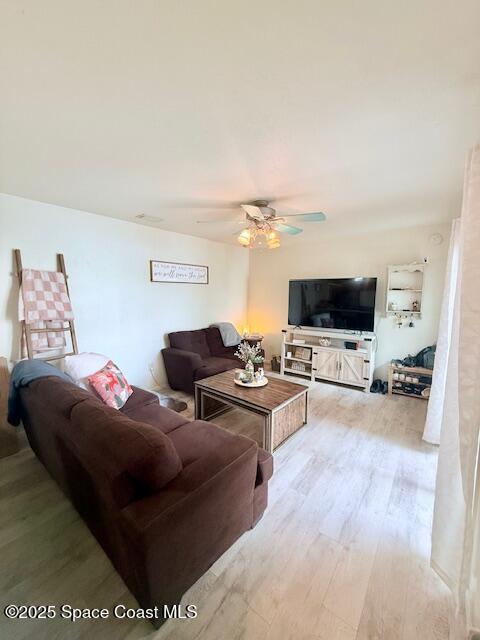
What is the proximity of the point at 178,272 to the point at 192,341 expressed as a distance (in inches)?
42.5

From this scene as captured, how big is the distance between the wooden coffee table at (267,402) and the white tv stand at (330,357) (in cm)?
144

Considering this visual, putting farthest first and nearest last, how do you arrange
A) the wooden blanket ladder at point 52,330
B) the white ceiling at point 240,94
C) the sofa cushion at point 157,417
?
the wooden blanket ladder at point 52,330
the sofa cushion at point 157,417
the white ceiling at point 240,94

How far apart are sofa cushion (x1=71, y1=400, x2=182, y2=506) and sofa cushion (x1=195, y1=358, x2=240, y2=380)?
7.16 ft

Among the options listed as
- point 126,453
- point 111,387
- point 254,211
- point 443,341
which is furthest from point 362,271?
point 126,453

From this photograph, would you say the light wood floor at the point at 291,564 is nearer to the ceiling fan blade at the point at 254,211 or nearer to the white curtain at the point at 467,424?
the white curtain at the point at 467,424

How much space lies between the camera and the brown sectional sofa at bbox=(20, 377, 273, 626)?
1.08m

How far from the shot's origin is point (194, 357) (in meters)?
3.59

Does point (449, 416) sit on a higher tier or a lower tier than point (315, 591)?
higher

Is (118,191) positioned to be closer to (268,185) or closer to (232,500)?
(268,185)

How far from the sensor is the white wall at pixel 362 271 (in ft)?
12.0

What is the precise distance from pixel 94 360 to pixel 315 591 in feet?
7.45

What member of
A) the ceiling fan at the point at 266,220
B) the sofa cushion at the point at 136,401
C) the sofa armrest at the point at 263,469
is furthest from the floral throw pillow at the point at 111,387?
the ceiling fan at the point at 266,220

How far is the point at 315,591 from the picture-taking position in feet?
4.34

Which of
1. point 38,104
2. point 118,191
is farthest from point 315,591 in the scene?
point 118,191
